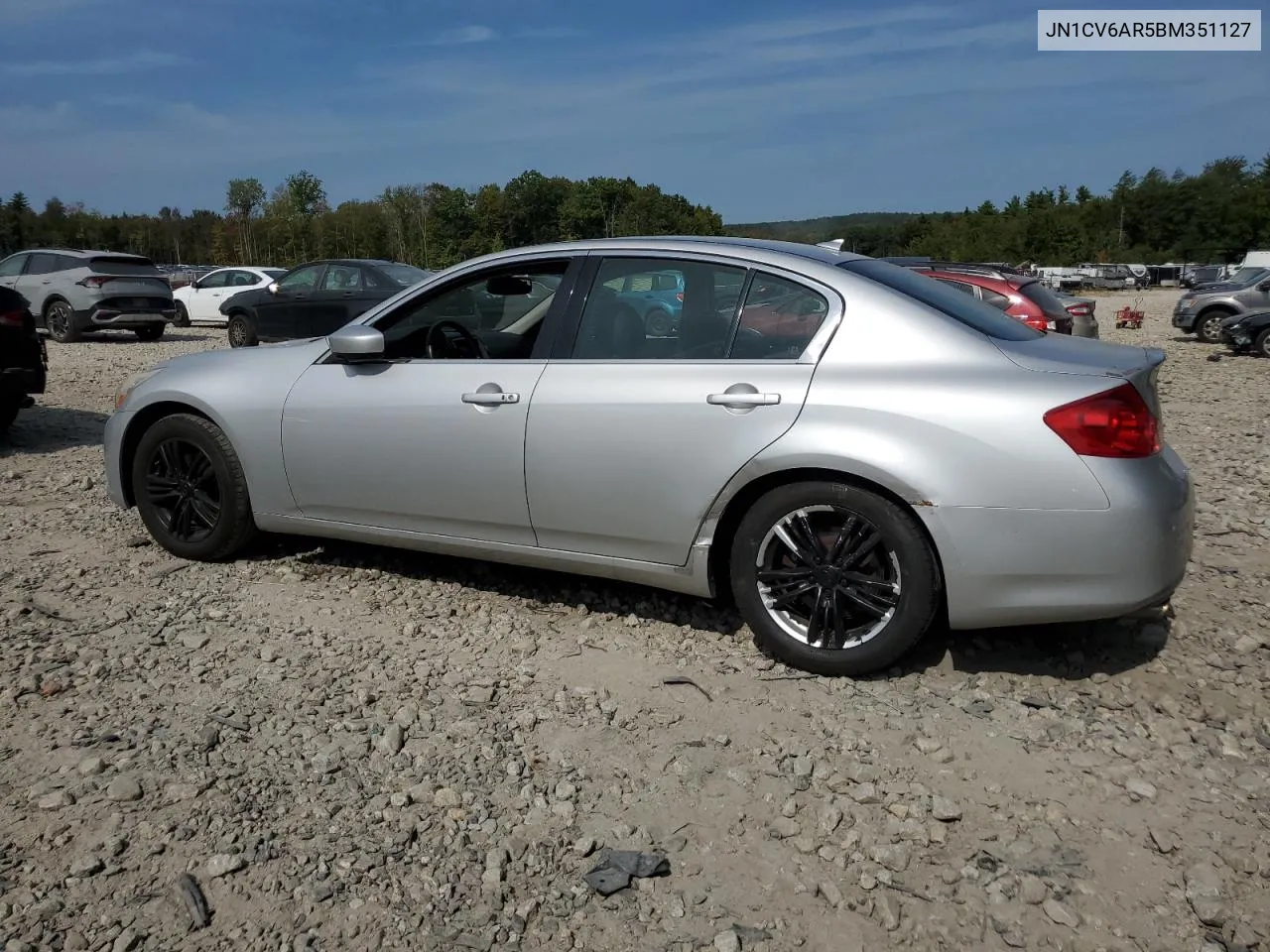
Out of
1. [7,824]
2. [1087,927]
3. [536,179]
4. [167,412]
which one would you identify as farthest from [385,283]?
[536,179]

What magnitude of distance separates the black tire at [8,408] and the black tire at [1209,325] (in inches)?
794

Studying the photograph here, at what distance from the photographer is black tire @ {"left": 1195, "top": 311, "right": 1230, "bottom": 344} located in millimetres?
20141

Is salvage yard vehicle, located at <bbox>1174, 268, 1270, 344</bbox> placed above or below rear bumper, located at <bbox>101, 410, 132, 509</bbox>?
above

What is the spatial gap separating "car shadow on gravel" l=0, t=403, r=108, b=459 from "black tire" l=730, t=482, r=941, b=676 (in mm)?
6450

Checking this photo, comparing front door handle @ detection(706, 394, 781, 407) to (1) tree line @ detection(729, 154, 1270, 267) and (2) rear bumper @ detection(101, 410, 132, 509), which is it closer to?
(2) rear bumper @ detection(101, 410, 132, 509)

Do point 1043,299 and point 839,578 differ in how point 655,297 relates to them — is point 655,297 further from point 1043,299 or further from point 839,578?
point 1043,299

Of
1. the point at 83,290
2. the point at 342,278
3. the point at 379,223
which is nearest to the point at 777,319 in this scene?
the point at 342,278

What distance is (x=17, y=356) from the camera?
26.6 feet

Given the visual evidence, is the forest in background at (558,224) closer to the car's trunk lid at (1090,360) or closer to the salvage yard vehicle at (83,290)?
the salvage yard vehicle at (83,290)

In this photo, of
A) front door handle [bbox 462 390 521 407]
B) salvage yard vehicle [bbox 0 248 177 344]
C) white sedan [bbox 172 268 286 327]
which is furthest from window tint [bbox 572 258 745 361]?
white sedan [bbox 172 268 286 327]

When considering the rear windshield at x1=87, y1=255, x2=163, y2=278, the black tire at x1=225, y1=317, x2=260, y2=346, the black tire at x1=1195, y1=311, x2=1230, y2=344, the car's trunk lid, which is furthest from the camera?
the black tire at x1=1195, y1=311, x2=1230, y2=344

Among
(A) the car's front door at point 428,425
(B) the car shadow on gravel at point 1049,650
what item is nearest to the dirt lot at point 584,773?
(B) the car shadow on gravel at point 1049,650

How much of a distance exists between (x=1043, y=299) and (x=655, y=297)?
9680 millimetres

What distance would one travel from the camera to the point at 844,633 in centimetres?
371
